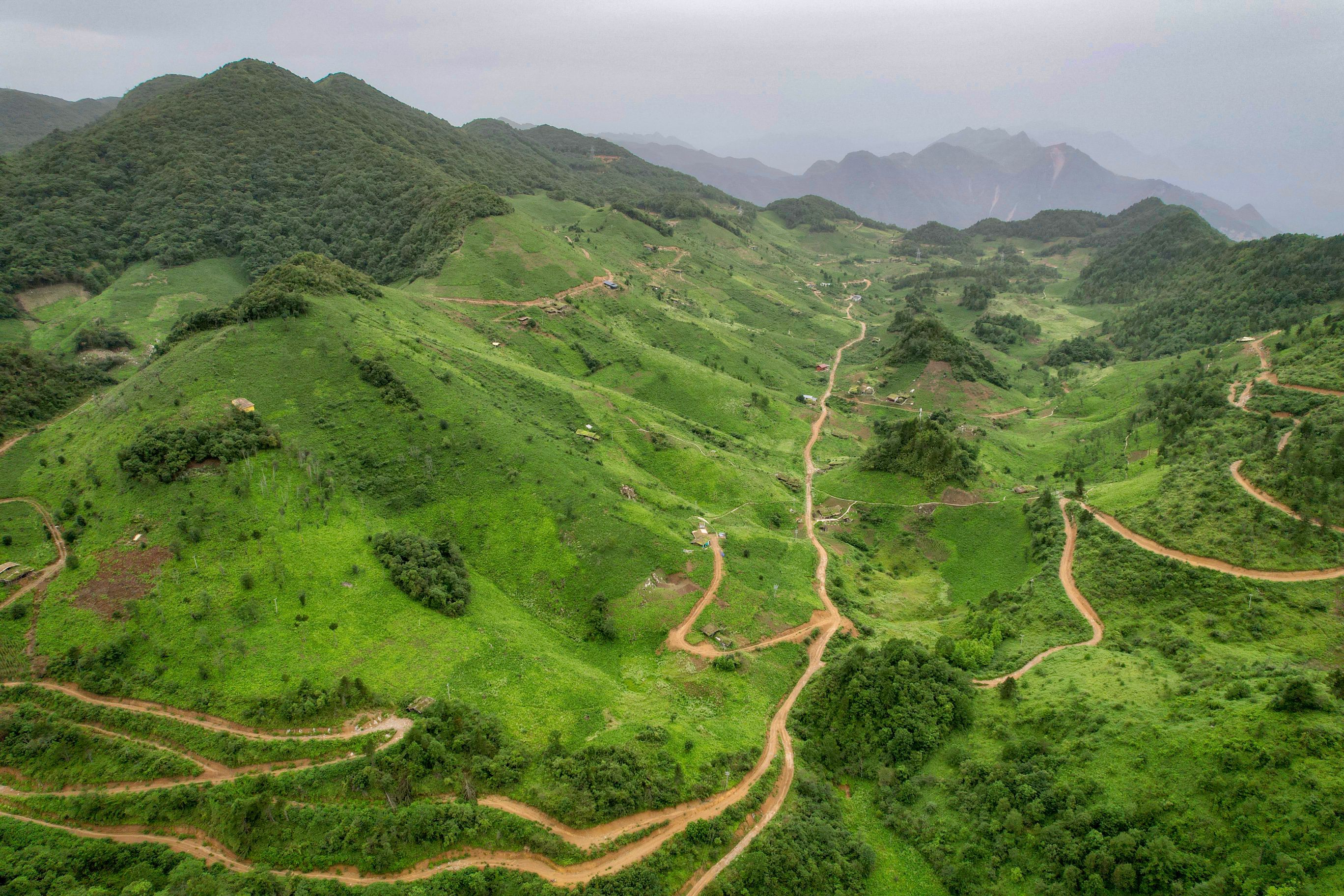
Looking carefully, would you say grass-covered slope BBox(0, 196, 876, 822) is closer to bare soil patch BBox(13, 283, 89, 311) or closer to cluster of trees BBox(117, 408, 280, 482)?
cluster of trees BBox(117, 408, 280, 482)

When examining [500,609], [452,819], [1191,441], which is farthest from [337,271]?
[1191,441]

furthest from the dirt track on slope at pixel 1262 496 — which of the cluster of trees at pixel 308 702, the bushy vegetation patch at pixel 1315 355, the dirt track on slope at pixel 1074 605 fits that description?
the cluster of trees at pixel 308 702

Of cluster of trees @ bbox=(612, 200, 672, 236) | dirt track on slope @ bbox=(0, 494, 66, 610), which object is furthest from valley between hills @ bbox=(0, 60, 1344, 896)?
cluster of trees @ bbox=(612, 200, 672, 236)

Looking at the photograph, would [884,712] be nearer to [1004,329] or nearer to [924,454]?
[924,454]

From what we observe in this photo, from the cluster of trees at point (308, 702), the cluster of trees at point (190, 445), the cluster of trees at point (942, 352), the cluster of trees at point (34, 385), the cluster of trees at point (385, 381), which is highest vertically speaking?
the cluster of trees at point (942, 352)

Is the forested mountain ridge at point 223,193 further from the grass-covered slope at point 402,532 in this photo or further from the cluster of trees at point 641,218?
the grass-covered slope at point 402,532

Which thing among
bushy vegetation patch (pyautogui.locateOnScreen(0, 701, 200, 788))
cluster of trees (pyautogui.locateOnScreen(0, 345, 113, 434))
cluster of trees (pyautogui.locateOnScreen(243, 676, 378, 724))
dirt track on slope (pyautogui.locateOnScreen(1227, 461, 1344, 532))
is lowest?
bushy vegetation patch (pyautogui.locateOnScreen(0, 701, 200, 788))
